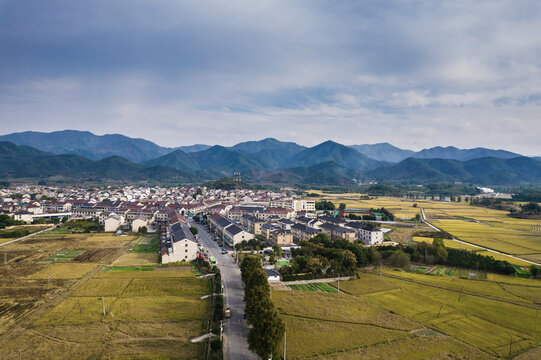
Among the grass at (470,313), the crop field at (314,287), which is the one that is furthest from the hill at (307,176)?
the grass at (470,313)

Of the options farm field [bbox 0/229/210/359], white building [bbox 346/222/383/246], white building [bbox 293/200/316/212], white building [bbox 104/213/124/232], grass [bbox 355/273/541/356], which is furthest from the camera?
white building [bbox 293/200/316/212]

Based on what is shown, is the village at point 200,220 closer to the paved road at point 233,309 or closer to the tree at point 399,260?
the paved road at point 233,309

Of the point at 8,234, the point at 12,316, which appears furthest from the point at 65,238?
the point at 12,316

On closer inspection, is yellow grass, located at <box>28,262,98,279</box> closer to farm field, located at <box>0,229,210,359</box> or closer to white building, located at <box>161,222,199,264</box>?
farm field, located at <box>0,229,210,359</box>

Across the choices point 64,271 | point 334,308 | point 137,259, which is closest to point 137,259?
point 137,259

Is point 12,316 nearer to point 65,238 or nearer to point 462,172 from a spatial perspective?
point 65,238

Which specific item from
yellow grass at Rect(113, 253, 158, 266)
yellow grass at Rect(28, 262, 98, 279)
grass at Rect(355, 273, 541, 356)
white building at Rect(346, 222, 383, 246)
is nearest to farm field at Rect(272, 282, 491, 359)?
grass at Rect(355, 273, 541, 356)
